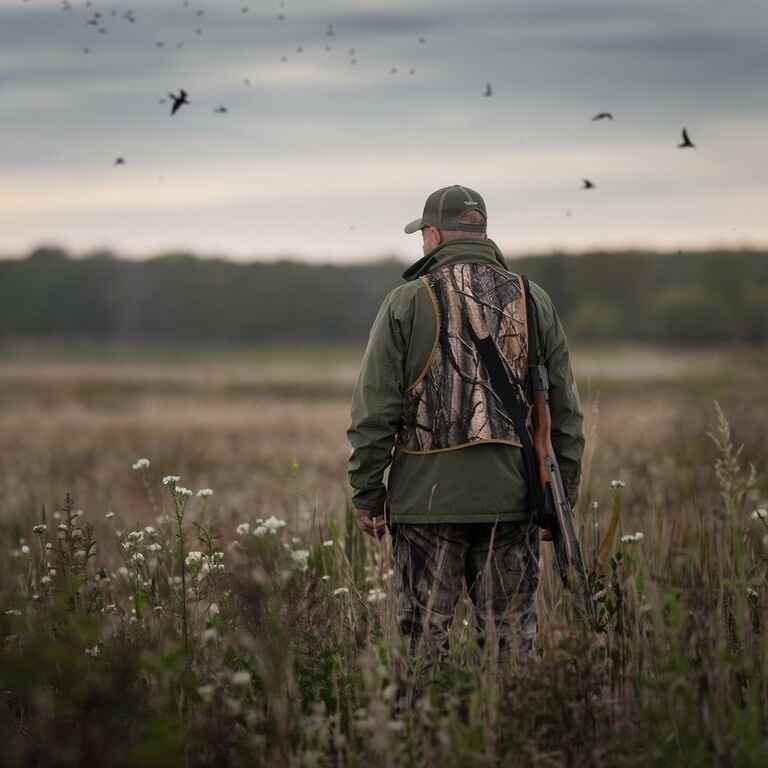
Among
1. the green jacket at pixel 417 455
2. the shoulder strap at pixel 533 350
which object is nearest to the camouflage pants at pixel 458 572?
the green jacket at pixel 417 455

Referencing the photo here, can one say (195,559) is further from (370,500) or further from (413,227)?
(413,227)

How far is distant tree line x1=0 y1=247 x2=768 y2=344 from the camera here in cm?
10069

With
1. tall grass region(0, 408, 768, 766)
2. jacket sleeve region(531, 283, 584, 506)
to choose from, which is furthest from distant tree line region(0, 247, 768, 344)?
tall grass region(0, 408, 768, 766)

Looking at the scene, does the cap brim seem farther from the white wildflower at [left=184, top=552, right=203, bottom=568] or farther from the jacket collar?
the white wildflower at [left=184, top=552, right=203, bottom=568]

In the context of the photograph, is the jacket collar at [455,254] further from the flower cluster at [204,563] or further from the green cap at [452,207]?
the flower cluster at [204,563]

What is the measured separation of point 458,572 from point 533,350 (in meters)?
0.99

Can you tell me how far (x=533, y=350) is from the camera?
485 cm

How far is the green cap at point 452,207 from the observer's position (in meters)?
4.86

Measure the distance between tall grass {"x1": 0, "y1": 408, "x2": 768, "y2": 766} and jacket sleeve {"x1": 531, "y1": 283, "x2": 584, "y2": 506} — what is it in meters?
0.36

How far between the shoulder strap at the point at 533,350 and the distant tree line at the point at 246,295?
295 feet

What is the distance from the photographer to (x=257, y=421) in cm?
2866

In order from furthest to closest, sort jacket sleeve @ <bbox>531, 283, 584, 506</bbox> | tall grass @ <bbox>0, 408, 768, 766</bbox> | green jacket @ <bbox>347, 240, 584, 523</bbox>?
1. jacket sleeve @ <bbox>531, 283, 584, 506</bbox>
2. green jacket @ <bbox>347, 240, 584, 523</bbox>
3. tall grass @ <bbox>0, 408, 768, 766</bbox>

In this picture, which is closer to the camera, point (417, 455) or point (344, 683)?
point (344, 683)

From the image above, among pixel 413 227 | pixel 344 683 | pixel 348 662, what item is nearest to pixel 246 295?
pixel 413 227
